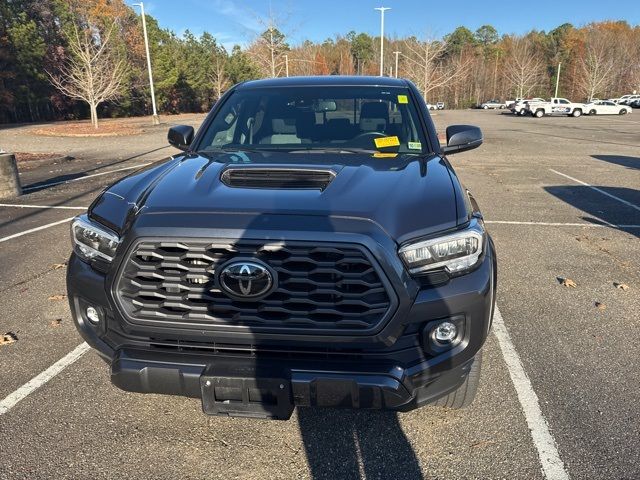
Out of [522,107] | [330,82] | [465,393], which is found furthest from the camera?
[522,107]

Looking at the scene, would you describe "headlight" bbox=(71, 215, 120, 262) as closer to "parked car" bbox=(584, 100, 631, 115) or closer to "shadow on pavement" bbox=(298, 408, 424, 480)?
"shadow on pavement" bbox=(298, 408, 424, 480)

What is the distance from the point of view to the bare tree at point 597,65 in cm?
7235

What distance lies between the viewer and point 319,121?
3713 millimetres

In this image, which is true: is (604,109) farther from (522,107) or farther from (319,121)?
(319,121)

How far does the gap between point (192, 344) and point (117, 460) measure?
2.64 ft

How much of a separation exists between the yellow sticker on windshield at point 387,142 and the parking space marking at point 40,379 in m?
2.53

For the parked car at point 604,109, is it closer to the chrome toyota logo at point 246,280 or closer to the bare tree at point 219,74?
the bare tree at point 219,74

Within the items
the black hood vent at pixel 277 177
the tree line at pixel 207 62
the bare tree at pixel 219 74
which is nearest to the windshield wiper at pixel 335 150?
the black hood vent at pixel 277 177

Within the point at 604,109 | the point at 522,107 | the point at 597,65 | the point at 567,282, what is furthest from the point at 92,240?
the point at 597,65

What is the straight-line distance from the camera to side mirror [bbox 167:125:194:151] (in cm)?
394

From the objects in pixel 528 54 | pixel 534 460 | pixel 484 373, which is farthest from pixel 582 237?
pixel 528 54

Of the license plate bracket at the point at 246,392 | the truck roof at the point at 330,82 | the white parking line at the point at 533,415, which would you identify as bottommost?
the white parking line at the point at 533,415

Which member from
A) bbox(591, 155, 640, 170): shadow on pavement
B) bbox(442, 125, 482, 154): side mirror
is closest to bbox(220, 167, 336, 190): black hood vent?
bbox(442, 125, 482, 154): side mirror

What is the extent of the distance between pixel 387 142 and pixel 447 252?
145 cm
